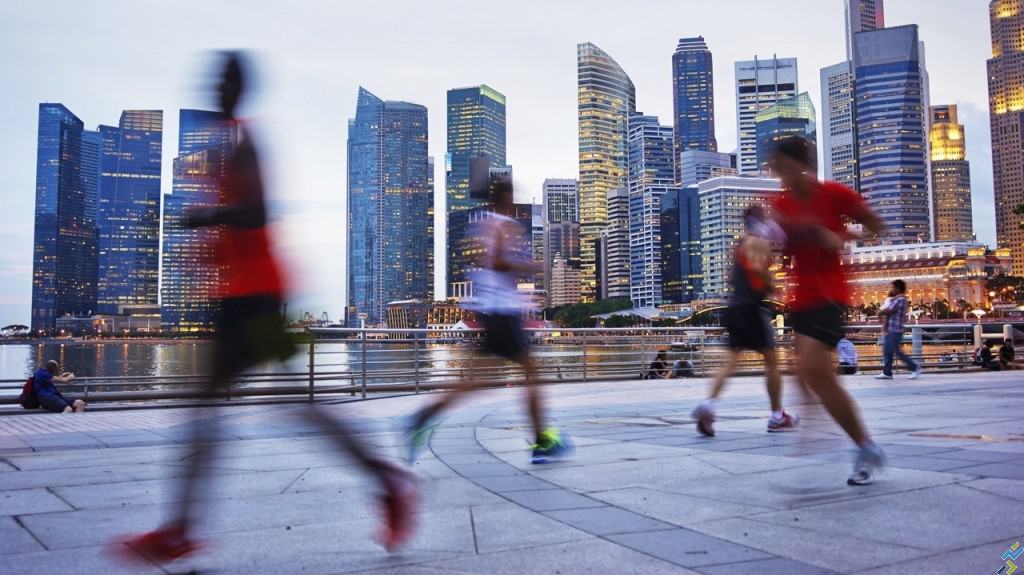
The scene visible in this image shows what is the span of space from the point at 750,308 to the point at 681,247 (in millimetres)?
188310

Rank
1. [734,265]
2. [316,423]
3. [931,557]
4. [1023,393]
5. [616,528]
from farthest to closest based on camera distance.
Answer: [1023,393], [734,265], [616,528], [316,423], [931,557]

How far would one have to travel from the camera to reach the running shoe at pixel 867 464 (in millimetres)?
3607

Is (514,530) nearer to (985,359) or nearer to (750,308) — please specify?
(750,308)

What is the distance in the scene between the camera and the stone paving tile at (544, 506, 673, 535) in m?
2.99

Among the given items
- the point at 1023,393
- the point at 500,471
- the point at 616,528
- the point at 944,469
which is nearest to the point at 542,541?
the point at 616,528

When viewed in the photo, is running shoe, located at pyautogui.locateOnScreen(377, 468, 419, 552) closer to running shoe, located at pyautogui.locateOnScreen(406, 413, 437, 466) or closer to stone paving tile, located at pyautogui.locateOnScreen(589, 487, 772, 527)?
stone paving tile, located at pyautogui.locateOnScreen(589, 487, 772, 527)

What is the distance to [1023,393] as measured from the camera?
9.08 meters

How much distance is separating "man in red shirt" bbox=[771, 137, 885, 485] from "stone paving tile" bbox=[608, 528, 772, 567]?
3.72 ft

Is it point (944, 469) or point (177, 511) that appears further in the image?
point (944, 469)

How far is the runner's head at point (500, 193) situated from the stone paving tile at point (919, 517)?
2.26m

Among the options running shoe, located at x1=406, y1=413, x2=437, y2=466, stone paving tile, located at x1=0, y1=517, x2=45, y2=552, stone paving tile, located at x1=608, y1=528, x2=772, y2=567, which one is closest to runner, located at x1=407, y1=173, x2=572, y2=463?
running shoe, located at x1=406, y1=413, x2=437, y2=466

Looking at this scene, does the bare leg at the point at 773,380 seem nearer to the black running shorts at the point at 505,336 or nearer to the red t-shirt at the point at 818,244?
the red t-shirt at the point at 818,244

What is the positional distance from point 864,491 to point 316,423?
2530mm

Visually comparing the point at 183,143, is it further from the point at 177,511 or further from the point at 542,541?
the point at 542,541
